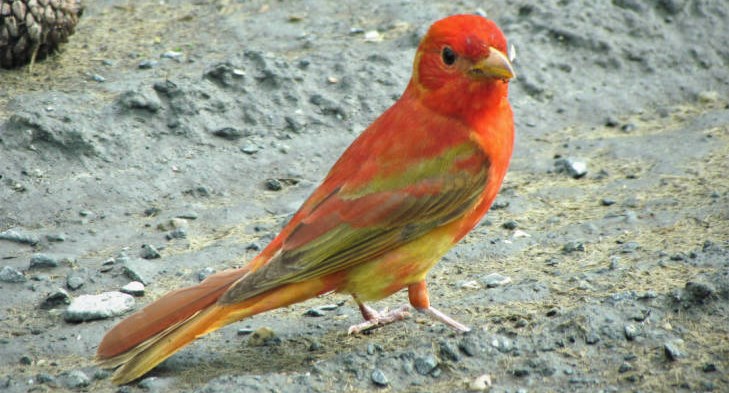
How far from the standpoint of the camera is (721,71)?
285 inches

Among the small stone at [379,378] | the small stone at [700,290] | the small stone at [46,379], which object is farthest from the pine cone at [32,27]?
the small stone at [700,290]

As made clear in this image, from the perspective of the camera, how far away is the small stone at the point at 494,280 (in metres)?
4.88

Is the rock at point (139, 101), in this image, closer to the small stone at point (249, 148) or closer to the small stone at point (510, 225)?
the small stone at point (249, 148)

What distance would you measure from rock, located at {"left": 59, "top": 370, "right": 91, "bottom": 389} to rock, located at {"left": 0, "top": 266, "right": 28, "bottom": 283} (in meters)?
0.96

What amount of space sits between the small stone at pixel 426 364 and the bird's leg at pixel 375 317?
0.54 meters

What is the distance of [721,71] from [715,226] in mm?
2407

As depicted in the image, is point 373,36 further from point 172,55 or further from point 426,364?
point 426,364

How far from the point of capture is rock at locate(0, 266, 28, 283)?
4.95 m

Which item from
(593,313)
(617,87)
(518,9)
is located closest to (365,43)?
(518,9)

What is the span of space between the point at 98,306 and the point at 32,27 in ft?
8.62

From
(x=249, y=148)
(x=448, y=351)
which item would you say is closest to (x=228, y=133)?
(x=249, y=148)

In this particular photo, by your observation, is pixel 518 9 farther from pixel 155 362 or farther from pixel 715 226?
pixel 155 362

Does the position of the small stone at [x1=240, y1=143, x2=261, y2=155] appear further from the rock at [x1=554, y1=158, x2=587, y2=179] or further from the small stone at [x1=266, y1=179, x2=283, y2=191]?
the rock at [x1=554, y1=158, x2=587, y2=179]

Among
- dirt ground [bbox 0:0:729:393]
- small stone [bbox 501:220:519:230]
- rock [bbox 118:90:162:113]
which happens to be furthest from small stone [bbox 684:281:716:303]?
rock [bbox 118:90:162:113]
